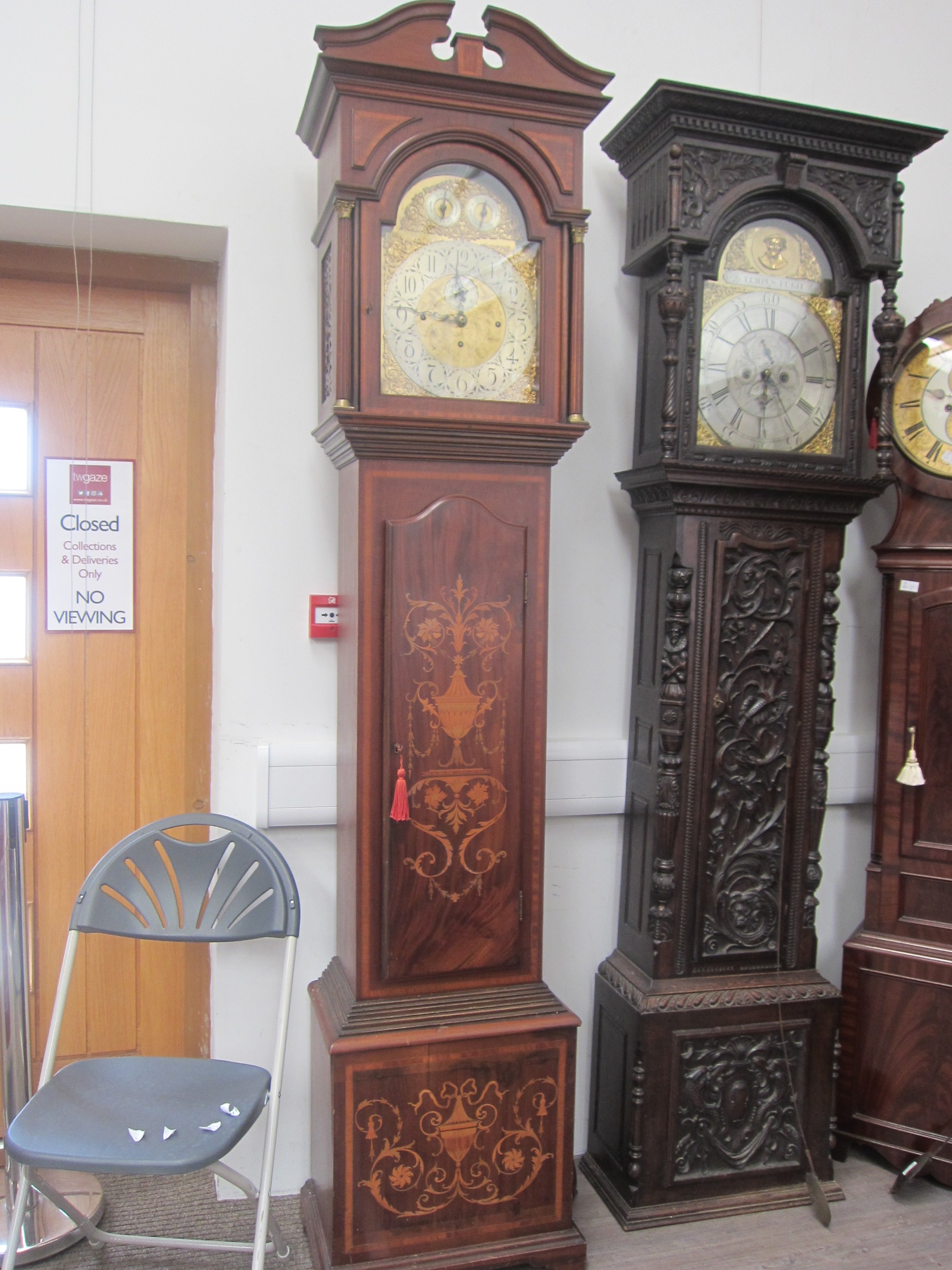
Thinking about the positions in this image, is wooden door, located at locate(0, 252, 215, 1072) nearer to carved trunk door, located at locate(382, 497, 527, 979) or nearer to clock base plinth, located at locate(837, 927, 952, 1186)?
carved trunk door, located at locate(382, 497, 527, 979)

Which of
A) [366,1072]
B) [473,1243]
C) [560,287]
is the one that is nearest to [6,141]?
[560,287]

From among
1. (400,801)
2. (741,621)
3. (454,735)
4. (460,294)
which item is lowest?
(400,801)

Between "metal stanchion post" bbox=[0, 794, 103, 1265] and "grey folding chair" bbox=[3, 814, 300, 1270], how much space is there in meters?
0.11

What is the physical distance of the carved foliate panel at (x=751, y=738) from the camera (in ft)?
7.89

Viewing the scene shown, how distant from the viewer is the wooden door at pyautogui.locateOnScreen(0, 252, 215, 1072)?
252cm

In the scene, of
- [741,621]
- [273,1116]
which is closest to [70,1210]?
[273,1116]

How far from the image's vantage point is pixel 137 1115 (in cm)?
189

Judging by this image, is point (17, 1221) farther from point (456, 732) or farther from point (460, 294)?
point (460, 294)

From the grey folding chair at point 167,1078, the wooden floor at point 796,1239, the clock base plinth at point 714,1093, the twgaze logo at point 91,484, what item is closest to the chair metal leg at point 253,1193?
the grey folding chair at point 167,1078

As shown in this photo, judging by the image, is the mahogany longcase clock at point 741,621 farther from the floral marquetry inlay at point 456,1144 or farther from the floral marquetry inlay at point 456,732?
the floral marquetry inlay at point 456,732

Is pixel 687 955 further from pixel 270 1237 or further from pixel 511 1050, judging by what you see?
pixel 270 1237

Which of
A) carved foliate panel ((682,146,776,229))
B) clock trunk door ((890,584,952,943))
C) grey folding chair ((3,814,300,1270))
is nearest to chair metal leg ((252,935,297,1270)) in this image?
grey folding chair ((3,814,300,1270))

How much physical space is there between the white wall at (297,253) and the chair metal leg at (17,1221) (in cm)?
55

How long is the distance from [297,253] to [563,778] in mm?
1438
